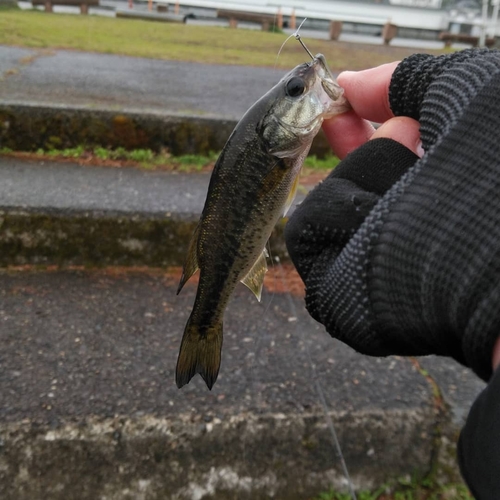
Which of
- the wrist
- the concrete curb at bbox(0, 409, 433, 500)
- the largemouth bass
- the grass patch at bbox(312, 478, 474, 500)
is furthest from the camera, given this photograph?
the grass patch at bbox(312, 478, 474, 500)

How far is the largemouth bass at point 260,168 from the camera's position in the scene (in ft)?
3.75

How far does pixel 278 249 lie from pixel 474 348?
1.77 meters

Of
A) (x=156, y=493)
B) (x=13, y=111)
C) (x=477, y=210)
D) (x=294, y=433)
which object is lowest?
(x=156, y=493)

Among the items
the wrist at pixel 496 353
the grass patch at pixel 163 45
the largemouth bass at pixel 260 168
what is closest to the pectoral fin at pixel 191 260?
the largemouth bass at pixel 260 168

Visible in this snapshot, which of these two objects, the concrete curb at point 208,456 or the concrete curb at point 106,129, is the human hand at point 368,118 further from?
the concrete curb at point 106,129

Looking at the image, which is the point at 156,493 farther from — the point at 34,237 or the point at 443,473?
the point at 34,237

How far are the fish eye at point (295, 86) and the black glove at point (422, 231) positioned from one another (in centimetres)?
18

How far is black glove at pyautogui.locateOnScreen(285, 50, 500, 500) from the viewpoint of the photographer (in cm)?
75

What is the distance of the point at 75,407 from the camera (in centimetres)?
161

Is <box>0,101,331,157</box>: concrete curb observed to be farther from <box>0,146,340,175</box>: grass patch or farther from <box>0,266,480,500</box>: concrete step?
<box>0,266,480,500</box>: concrete step

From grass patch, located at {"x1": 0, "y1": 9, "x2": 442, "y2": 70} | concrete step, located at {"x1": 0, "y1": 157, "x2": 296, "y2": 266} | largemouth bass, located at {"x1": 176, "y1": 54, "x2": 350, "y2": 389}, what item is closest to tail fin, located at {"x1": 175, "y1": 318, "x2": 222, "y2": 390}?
largemouth bass, located at {"x1": 176, "y1": 54, "x2": 350, "y2": 389}

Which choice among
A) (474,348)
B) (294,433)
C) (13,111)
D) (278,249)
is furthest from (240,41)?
(474,348)

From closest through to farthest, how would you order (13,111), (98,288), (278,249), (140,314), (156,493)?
(156,493), (140,314), (98,288), (278,249), (13,111)

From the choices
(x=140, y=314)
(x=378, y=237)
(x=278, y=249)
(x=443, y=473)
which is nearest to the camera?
(x=378, y=237)
